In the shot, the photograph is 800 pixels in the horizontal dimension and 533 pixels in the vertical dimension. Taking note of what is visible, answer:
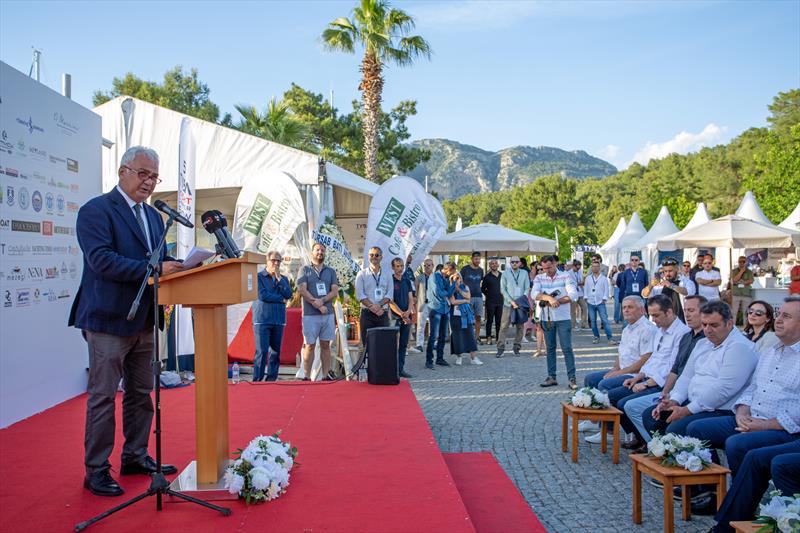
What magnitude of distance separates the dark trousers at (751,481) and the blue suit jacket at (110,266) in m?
3.26

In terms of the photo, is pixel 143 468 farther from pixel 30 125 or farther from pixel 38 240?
pixel 30 125

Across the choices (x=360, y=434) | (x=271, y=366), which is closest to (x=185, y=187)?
(x=271, y=366)

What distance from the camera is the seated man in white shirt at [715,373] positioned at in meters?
4.34

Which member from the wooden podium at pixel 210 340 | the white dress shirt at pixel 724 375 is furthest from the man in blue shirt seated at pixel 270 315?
the white dress shirt at pixel 724 375

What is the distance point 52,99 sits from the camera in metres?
5.92

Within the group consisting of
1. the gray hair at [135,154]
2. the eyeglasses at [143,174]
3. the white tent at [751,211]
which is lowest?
the eyeglasses at [143,174]

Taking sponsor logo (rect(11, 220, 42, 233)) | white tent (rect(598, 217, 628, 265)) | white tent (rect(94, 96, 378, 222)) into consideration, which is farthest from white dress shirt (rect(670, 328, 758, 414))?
white tent (rect(598, 217, 628, 265))

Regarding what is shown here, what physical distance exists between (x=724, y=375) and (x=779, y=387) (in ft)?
1.57

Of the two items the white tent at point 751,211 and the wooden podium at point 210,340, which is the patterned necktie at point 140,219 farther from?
the white tent at point 751,211

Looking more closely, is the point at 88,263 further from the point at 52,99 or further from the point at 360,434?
the point at 52,99

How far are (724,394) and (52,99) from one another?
605 centimetres

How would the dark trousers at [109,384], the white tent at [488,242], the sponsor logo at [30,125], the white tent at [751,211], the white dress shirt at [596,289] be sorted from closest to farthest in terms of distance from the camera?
the dark trousers at [109,384], the sponsor logo at [30,125], the white dress shirt at [596,289], the white tent at [488,242], the white tent at [751,211]

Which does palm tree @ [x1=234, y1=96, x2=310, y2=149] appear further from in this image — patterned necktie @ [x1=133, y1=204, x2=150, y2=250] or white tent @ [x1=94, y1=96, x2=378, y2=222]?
patterned necktie @ [x1=133, y1=204, x2=150, y2=250]

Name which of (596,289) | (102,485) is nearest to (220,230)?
(102,485)
